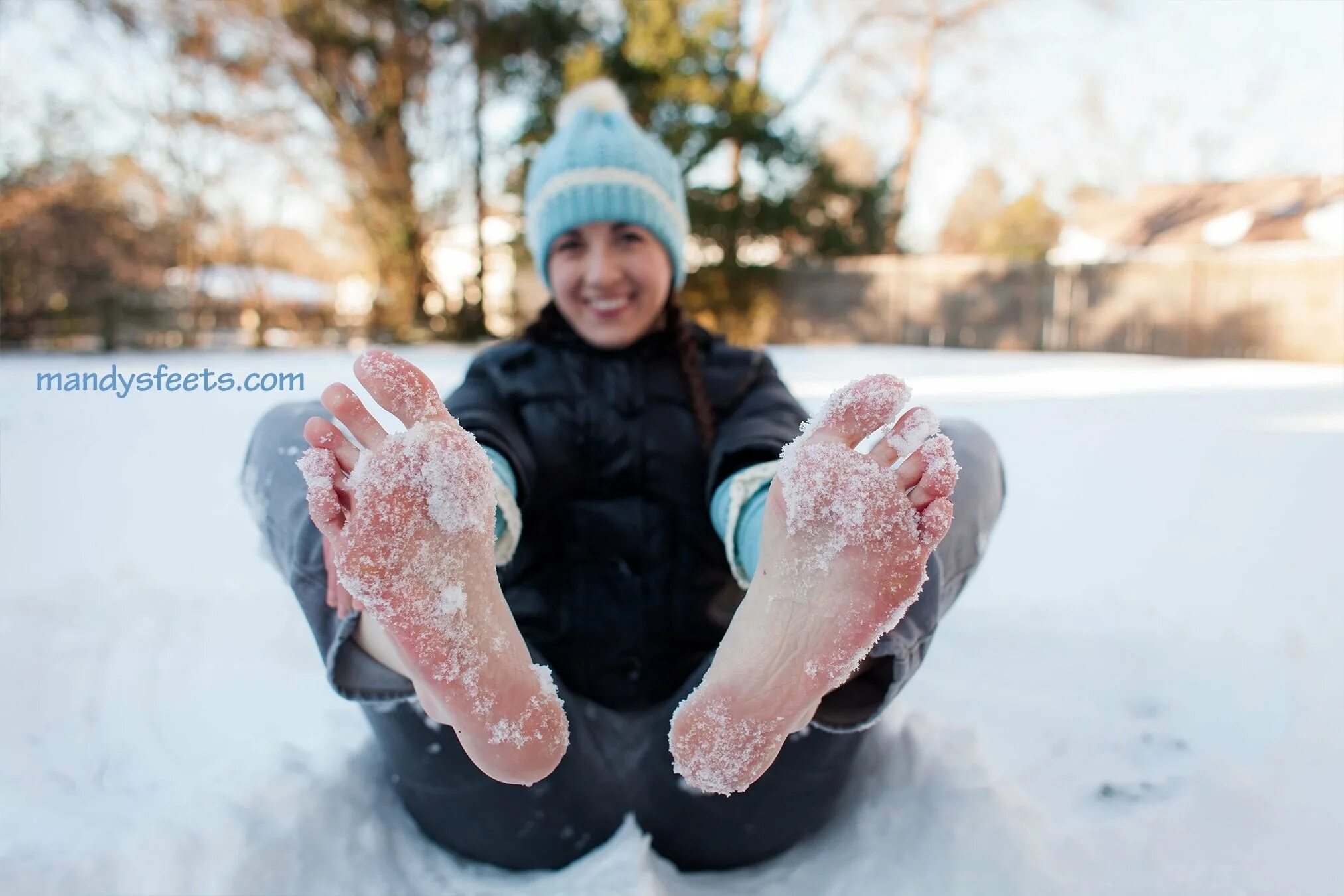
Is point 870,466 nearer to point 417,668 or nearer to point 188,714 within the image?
point 417,668

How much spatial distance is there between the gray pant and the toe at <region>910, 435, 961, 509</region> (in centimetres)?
13

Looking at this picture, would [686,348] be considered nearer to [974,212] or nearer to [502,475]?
[502,475]

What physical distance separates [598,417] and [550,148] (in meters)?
0.34

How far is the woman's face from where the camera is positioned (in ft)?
2.51

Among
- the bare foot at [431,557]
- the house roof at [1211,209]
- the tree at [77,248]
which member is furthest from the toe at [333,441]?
the house roof at [1211,209]

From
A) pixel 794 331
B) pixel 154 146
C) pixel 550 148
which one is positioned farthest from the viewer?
pixel 794 331

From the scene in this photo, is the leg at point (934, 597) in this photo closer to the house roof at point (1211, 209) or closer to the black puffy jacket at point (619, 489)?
the black puffy jacket at point (619, 489)

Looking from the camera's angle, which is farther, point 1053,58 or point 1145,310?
point 1145,310

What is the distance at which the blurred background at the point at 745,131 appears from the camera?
84 cm

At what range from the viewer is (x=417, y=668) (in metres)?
0.43

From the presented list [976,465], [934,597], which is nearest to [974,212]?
[976,465]

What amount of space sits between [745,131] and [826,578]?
6.46 meters

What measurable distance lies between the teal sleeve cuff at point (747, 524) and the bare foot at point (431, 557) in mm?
177

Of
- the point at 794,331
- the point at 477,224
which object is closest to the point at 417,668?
the point at 794,331
